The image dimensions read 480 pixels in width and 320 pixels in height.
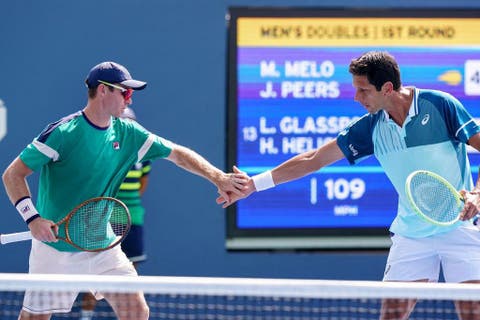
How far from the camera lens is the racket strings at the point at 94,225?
17.2 feet

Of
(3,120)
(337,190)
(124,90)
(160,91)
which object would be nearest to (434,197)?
(124,90)

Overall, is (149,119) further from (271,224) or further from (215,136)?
(271,224)

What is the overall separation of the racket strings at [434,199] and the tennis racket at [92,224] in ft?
4.49

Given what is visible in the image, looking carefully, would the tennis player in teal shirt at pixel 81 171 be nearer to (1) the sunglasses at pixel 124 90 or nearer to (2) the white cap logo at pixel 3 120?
(1) the sunglasses at pixel 124 90

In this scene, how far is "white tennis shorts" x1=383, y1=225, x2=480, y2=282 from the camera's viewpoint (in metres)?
5.04

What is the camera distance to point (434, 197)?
16.5 feet

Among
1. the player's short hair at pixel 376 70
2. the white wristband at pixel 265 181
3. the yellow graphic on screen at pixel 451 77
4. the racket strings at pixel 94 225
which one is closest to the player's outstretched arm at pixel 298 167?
the white wristband at pixel 265 181

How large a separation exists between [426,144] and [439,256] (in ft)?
1.71

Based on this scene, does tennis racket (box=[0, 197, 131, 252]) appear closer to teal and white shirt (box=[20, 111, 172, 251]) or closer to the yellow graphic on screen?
teal and white shirt (box=[20, 111, 172, 251])

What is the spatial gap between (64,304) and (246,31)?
2.67 metres

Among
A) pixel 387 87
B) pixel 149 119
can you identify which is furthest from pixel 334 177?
pixel 387 87

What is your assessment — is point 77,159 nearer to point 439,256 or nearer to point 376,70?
point 376,70

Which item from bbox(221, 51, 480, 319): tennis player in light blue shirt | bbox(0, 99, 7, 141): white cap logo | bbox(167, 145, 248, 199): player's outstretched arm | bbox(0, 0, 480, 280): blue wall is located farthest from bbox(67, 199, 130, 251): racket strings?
bbox(0, 99, 7, 141): white cap logo

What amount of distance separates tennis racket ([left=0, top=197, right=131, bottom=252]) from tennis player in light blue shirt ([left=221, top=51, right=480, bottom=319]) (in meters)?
1.27
